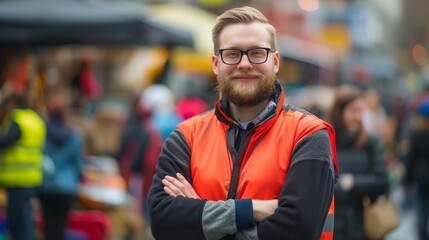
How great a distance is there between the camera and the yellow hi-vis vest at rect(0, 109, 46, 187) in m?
11.3

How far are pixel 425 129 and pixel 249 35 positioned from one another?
9038 millimetres

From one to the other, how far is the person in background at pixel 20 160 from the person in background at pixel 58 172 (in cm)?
47

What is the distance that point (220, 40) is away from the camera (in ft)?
16.1

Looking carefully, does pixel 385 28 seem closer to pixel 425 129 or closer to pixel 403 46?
pixel 403 46

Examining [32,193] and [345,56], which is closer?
[32,193]

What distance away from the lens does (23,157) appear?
11.3 meters

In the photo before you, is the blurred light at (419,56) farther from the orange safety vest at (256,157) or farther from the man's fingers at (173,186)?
the man's fingers at (173,186)

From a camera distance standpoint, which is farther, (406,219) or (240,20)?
(406,219)

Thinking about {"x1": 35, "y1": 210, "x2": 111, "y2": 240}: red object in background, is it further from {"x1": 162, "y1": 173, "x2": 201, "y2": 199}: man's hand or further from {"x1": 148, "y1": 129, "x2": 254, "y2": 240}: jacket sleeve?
{"x1": 162, "y1": 173, "x2": 201, "y2": 199}: man's hand

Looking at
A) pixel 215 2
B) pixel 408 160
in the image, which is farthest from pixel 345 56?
pixel 408 160

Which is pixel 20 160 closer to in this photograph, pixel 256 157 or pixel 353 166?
pixel 353 166

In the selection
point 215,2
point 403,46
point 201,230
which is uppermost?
point 201,230

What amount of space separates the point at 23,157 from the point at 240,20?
6.83 m

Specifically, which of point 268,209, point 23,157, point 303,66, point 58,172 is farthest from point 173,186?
point 303,66
